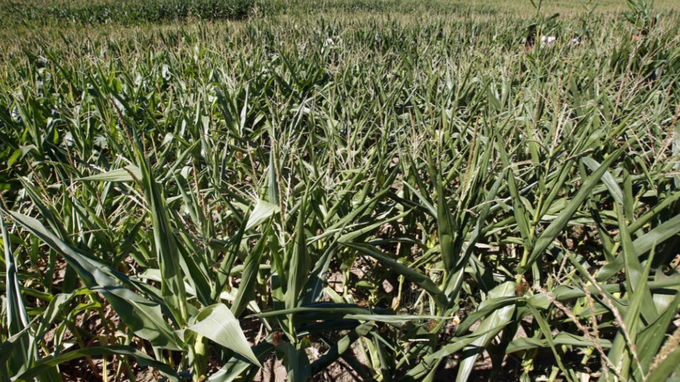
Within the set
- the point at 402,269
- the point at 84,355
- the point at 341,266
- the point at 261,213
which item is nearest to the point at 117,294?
the point at 84,355

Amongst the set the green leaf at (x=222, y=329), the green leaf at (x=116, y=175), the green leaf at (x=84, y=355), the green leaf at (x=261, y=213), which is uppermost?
the green leaf at (x=116, y=175)

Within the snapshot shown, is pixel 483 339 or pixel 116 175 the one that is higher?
pixel 116 175

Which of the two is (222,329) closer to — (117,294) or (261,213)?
(117,294)

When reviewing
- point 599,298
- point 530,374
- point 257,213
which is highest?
point 257,213

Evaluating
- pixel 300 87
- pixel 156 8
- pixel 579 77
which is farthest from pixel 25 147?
pixel 156 8

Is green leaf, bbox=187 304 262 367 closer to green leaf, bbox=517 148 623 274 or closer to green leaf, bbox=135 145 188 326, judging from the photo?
green leaf, bbox=135 145 188 326

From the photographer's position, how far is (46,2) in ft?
62.1

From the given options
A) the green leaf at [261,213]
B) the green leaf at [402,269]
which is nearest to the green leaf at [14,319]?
the green leaf at [261,213]

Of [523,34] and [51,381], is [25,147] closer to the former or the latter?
[51,381]

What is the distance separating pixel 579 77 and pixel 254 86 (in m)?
2.43

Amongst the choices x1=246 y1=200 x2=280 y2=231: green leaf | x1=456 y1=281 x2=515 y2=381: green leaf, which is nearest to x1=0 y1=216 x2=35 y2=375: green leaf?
x1=246 y1=200 x2=280 y2=231: green leaf

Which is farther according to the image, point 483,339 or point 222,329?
point 483,339

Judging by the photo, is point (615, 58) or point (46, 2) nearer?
point (615, 58)

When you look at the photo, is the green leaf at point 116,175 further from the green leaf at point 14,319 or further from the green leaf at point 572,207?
the green leaf at point 572,207
